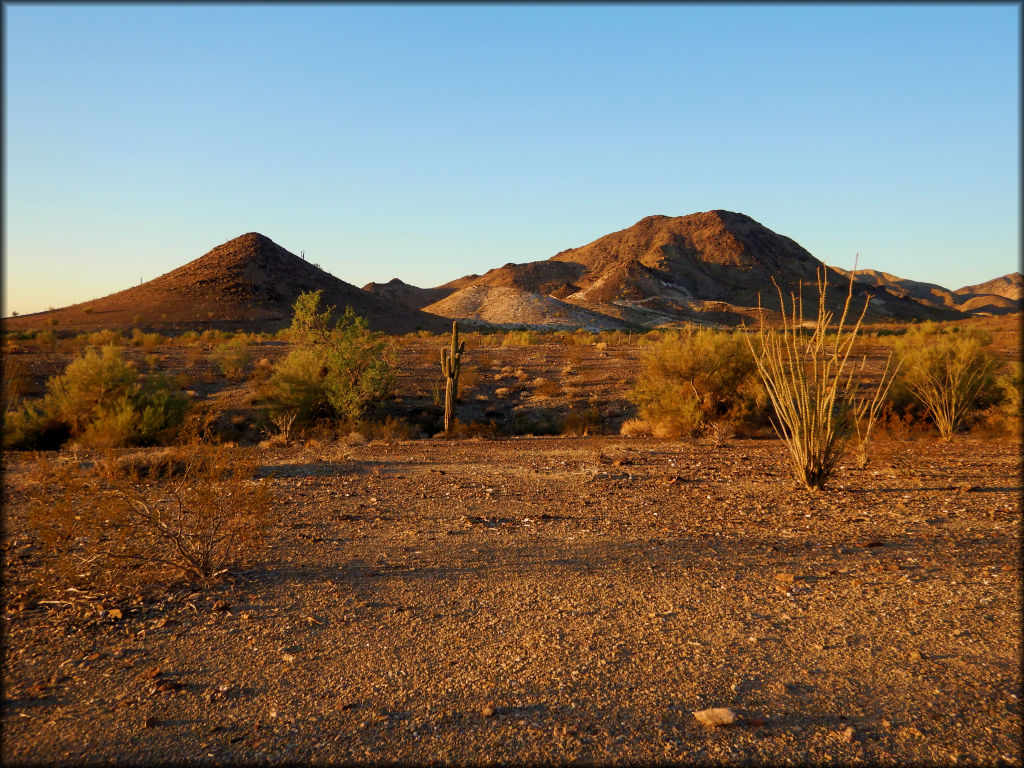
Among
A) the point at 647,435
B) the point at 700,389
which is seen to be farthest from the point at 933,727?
the point at 700,389

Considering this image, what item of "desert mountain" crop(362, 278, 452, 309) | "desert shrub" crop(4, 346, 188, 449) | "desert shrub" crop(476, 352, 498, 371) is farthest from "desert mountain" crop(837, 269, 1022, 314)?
"desert shrub" crop(4, 346, 188, 449)

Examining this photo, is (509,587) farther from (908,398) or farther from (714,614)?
(908,398)

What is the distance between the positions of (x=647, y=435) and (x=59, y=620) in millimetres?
13528

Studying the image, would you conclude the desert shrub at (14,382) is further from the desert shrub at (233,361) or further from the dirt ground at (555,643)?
the dirt ground at (555,643)

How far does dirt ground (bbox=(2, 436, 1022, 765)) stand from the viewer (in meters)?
3.73

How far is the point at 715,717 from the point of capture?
152 inches

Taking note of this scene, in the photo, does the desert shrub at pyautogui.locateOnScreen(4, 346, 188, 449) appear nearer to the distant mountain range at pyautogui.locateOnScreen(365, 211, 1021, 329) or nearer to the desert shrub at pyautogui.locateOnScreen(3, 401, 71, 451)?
the desert shrub at pyautogui.locateOnScreen(3, 401, 71, 451)

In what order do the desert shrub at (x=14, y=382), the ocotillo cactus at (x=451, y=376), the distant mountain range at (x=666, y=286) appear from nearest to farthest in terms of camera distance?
the ocotillo cactus at (x=451, y=376), the desert shrub at (x=14, y=382), the distant mountain range at (x=666, y=286)

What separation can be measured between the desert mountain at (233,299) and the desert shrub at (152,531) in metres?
55.9

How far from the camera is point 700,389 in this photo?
58.1 feet

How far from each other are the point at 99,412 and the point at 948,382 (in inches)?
828

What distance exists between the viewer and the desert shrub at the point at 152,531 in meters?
5.87

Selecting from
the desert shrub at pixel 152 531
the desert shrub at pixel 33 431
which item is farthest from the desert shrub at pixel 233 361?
the desert shrub at pixel 152 531

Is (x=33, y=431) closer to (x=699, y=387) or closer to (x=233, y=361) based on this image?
(x=233, y=361)
